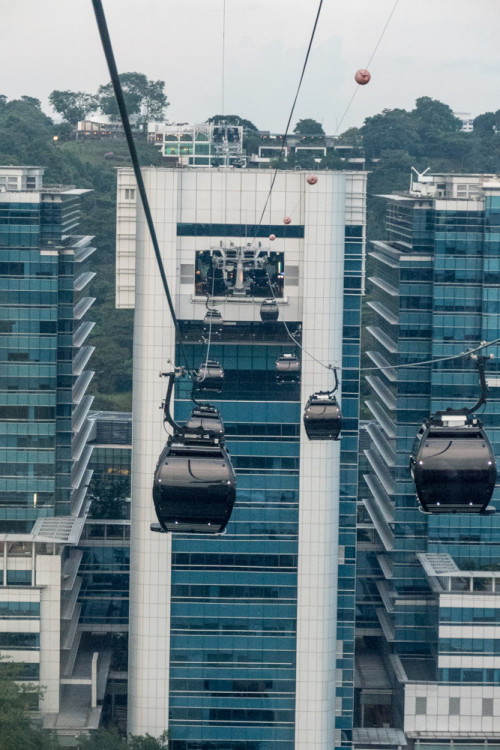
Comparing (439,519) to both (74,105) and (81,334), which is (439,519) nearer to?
(81,334)

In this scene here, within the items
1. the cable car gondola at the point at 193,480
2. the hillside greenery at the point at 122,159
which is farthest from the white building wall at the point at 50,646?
the hillside greenery at the point at 122,159

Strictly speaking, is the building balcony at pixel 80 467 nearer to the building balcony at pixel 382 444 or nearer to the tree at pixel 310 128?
the building balcony at pixel 382 444

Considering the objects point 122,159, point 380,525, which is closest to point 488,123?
point 122,159

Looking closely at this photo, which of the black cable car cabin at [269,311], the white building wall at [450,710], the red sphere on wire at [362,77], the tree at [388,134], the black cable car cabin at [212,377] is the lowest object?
the white building wall at [450,710]

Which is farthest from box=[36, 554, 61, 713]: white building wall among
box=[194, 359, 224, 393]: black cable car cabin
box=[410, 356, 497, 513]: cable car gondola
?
box=[410, 356, 497, 513]: cable car gondola

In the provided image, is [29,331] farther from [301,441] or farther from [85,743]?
[85,743]

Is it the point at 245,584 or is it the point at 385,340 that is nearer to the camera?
the point at 245,584
